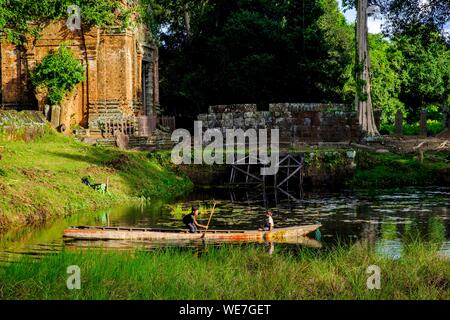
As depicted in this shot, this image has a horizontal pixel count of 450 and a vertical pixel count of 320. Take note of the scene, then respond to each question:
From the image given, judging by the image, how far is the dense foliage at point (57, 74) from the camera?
3800cm

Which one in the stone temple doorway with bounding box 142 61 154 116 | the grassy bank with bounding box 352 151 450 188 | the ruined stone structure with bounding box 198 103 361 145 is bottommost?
the grassy bank with bounding box 352 151 450 188

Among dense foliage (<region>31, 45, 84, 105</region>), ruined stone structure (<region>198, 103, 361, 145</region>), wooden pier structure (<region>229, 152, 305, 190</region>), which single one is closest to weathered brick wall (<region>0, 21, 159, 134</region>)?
dense foliage (<region>31, 45, 84, 105</region>)

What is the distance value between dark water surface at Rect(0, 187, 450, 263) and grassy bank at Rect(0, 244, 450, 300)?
2.96 m

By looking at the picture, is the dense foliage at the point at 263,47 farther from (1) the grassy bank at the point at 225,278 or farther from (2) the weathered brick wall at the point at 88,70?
(1) the grassy bank at the point at 225,278

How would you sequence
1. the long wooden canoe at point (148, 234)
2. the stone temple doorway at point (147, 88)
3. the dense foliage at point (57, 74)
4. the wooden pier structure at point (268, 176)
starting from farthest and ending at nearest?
the stone temple doorway at point (147, 88) < the dense foliage at point (57, 74) < the wooden pier structure at point (268, 176) < the long wooden canoe at point (148, 234)

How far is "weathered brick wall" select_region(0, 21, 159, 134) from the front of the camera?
3897cm

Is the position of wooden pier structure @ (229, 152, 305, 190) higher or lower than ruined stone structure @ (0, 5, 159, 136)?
lower

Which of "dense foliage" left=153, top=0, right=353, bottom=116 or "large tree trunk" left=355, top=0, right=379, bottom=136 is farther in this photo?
"dense foliage" left=153, top=0, right=353, bottom=116

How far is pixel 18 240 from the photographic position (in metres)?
18.9

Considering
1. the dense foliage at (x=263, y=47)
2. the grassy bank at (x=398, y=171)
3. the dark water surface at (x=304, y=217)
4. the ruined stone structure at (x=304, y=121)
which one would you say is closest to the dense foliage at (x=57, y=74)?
the dense foliage at (x=263, y=47)

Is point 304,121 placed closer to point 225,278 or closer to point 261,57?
point 261,57

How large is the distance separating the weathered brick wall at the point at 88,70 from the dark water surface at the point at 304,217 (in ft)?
30.6

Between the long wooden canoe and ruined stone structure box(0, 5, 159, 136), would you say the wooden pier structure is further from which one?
the long wooden canoe

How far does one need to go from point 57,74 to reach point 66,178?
44.3 ft
